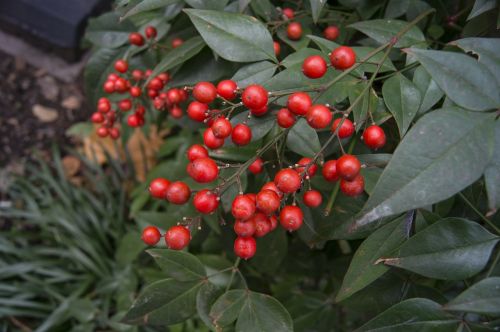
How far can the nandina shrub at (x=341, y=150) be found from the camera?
62 centimetres

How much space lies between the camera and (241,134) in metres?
0.75

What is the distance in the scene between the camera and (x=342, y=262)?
1.22 metres

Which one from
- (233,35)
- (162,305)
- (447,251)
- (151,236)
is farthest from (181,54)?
(447,251)

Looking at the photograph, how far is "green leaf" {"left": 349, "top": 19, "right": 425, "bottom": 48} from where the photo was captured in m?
0.85

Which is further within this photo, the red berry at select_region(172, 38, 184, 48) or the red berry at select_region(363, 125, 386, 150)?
the red berry at select_region(172, 38, 184, 48)

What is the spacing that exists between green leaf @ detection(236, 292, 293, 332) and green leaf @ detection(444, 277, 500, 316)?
0.28m

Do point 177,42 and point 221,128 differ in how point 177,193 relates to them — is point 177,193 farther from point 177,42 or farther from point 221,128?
point 177,42

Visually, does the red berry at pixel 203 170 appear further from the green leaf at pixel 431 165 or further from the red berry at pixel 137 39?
the red berry at pixel 137 39

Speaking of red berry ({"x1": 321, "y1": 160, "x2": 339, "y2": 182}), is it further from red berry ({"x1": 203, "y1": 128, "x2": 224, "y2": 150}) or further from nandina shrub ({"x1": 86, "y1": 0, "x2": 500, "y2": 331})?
red berry ({"x1": 203, "y1": 128, "x2": 224, "y2": 150})

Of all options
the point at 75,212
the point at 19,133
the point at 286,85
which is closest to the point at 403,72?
the point at 286,85

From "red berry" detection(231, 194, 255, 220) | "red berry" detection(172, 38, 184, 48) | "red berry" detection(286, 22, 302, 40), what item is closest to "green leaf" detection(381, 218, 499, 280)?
"red berry" detection(231, 194, 255, 220)

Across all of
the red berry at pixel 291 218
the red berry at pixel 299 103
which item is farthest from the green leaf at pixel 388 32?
the red berry at pixel 291 218

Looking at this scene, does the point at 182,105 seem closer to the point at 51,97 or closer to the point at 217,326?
the point at 217,326

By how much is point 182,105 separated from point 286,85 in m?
0.43
